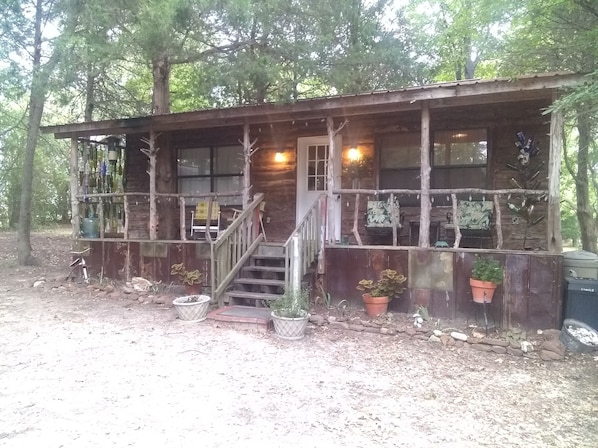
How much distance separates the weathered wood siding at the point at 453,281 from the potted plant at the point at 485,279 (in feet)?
0.70

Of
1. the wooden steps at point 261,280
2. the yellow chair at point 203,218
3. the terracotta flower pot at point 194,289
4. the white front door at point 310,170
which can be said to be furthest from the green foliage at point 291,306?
the yellow chair at point 203,218

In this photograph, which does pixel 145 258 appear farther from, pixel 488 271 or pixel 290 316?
pixel 488 271

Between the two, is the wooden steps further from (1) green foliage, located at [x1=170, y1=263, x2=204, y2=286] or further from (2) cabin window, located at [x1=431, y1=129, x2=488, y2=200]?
(2) cabin window, located at [x1=431, y1=129, x2=488, y2=200]

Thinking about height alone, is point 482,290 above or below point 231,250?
below

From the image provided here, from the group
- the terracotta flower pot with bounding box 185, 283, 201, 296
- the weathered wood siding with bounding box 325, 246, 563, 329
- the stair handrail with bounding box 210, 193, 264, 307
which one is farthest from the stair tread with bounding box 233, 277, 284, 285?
the terracotta flower pot with bounding box 185, 283, 201, 296

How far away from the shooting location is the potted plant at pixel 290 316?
15.5 feet

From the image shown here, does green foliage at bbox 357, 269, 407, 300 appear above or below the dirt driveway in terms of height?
above

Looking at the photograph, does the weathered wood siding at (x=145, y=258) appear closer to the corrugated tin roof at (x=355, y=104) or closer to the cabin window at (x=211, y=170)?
the cabin window at (x=211, y=170)

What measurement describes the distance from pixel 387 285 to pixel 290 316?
4.72 ft

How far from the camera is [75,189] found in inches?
319

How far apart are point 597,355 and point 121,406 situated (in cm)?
456

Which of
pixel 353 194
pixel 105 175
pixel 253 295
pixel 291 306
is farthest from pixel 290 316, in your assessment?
pixel 105 175

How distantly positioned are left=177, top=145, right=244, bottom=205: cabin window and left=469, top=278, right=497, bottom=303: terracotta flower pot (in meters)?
4.97

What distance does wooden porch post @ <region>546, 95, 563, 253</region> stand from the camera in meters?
4.88
